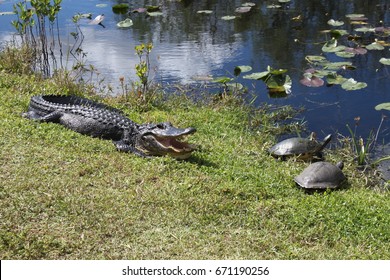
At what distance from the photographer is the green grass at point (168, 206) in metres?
3.76

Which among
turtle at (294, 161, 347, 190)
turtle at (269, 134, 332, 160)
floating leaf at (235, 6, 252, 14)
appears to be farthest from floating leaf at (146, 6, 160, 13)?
turtle at (294, 161, 347, 190)

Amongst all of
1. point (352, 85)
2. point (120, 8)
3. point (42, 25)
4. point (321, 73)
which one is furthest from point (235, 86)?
point (120, 8)

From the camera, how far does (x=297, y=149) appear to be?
5730mm

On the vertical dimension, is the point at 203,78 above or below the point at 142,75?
below

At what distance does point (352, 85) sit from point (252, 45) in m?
2.21

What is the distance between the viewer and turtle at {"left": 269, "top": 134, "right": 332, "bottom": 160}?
571 cm

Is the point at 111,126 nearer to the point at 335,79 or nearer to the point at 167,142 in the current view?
the point at 167,142

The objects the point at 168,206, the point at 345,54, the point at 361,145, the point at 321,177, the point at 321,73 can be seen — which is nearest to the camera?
the point at 168,206

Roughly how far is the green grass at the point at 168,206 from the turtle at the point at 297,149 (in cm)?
10

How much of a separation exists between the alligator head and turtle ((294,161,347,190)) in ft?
3.08

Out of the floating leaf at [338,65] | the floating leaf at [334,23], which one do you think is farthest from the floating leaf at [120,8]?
the floating leaf at [338,65]

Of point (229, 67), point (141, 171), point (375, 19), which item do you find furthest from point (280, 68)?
point (141, 171)

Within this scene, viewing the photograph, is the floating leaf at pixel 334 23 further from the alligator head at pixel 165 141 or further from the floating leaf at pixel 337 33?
the alligator head at pixel 165 141
